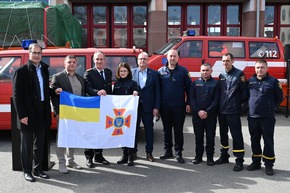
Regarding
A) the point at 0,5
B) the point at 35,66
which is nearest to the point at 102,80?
the point at 35,66

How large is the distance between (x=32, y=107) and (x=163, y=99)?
210 centimetres

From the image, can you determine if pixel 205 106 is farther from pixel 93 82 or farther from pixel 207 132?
pixel 93 82

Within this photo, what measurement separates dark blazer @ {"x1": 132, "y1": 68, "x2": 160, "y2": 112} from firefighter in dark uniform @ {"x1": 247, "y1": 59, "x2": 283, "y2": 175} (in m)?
1.47

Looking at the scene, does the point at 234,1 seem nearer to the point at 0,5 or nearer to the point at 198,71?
the point at 198,71

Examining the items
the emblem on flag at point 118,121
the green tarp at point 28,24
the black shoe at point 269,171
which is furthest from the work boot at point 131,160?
the green tarp at point 28,24

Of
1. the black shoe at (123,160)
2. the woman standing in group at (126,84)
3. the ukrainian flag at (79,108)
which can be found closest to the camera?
the ukrainian flag at (79,108)

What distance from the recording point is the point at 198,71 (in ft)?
32.6

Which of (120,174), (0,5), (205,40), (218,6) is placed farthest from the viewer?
(218,6)

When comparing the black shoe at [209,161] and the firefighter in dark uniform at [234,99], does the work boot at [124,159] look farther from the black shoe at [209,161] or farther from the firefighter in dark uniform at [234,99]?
the firefighter in dark uniform at [234,99]

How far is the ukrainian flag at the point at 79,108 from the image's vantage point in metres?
5.20

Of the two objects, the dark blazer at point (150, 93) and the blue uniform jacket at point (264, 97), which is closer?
the blue uniform jacket at point (264, 97)

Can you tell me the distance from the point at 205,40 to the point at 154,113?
16.7 ft

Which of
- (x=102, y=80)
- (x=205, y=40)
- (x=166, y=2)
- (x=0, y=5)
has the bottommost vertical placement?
(x=102, y=80)

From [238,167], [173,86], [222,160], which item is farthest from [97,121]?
[238,167]
